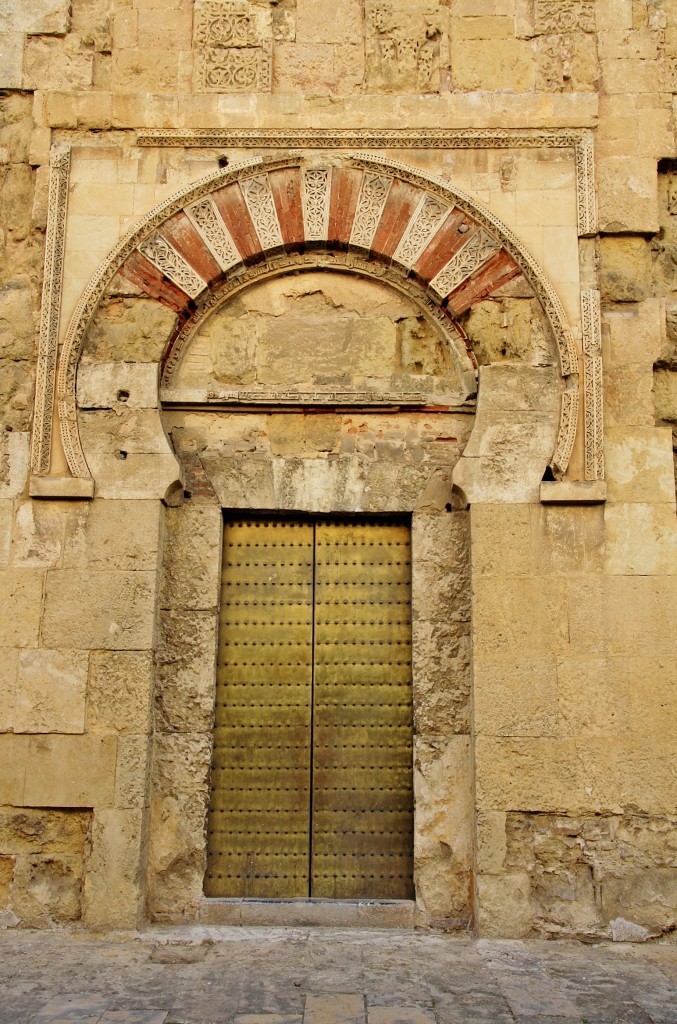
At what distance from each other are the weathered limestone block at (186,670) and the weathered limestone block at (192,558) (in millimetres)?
87

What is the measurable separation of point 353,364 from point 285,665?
185 cm

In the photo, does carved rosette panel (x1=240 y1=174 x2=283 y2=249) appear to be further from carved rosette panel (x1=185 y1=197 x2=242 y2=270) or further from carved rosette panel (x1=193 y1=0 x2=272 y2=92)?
carved rosette panel (x1=193 y1=0 x2=272 y2=92)

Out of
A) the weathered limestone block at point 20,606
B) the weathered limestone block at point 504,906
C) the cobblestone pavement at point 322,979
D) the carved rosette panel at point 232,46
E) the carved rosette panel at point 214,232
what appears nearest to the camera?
the cobblestone pavement at point 322,979

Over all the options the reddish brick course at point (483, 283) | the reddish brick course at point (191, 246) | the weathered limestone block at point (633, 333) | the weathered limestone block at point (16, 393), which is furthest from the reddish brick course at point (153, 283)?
the weathered limestone block at point (633, 333)

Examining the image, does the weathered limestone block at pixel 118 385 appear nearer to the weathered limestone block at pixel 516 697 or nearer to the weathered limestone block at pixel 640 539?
the weathered limestone block at pixel 516 697

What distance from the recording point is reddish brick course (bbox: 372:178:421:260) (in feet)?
18.5

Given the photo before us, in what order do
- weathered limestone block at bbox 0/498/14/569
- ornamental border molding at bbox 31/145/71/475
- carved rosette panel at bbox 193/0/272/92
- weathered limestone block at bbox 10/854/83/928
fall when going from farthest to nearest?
carved rosette panel at bbox 193/0/272/92
ornamental border molding at bbox 31/145/71/475
weathered limestone block at bbox 0/498/14/569
weathered limestone block at bbox 10/854/83/928

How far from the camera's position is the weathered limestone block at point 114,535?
17.3 feet

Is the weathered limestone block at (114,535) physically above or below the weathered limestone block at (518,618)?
above

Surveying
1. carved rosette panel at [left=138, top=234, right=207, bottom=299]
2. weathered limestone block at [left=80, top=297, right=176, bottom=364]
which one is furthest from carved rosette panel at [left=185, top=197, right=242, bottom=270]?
weathered limestone block at [left=80, top=297, right=176, bottom=364]

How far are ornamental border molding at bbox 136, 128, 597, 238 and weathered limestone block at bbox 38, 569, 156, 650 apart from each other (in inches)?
105

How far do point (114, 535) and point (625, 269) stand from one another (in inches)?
133

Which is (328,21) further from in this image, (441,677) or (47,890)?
(47,890)

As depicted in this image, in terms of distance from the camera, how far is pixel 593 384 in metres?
5.42
